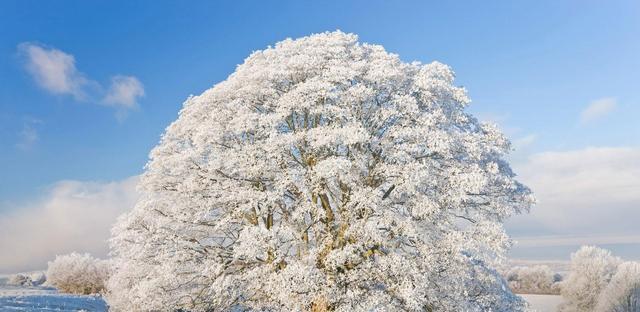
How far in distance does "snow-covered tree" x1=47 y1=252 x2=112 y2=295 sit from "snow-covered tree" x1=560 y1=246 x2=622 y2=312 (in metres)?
58.7

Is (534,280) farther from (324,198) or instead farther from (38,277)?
(324,198)

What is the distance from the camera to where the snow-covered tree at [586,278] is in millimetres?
72500

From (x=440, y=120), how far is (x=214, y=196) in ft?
32.2

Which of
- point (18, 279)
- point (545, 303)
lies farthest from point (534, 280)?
point (18, 279)

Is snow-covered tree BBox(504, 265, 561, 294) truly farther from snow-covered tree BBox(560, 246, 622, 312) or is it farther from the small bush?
the small bush

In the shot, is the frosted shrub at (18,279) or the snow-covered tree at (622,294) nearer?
the frosted shrub at (18,279)

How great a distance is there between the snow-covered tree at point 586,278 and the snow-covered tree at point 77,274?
58653 millimetres

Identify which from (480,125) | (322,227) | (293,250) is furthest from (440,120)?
(293,250)

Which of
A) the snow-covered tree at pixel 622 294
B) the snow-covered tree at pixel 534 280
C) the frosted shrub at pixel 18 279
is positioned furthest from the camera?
the snow-covered tree at pixel 534 280

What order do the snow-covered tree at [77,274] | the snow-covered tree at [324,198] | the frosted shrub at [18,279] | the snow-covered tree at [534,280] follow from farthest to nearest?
the snow-covered tree at [534,280] → the frosted shrub at [18,279] → the snow-covered tree at [77,274] → the snow-covered tree at [324,198]

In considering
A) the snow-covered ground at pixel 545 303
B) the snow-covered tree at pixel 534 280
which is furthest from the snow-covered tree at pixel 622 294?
the snow-covered tree at pixel 534 280

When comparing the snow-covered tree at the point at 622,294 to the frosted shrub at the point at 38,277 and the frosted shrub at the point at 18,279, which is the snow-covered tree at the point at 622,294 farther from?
the frosted shrub at the point at 38,277

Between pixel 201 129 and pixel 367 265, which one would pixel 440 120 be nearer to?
pixel 367 265

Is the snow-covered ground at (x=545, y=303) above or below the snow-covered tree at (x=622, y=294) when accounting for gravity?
below
